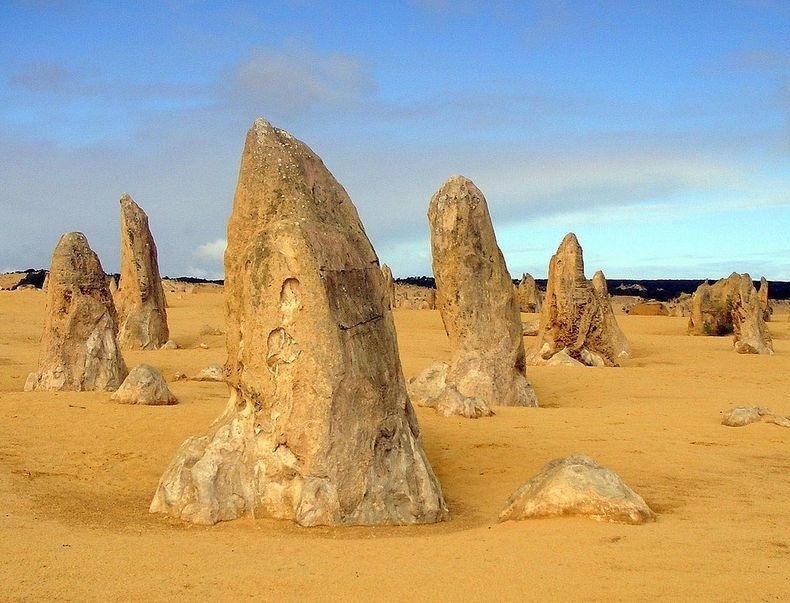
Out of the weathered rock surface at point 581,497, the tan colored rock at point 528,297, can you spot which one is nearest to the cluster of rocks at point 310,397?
the weathered rock surface at point 581,497

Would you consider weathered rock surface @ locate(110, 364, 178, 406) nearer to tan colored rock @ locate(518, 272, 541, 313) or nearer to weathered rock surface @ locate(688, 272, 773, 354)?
weathered rock surface @ locate(688, 272, 773, 354)

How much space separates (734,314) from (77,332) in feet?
57.4

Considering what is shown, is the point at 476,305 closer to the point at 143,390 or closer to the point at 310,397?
the point at 143,390

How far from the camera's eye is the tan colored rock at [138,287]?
73.5 ft

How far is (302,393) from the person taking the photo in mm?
7008

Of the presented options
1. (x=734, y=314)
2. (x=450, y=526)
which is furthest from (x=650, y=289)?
(x=450, y=526)

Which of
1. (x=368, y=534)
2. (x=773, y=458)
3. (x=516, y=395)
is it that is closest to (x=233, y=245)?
(x=368, y=534)

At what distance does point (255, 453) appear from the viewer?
7.07 metres

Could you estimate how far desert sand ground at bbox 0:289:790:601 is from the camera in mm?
4828

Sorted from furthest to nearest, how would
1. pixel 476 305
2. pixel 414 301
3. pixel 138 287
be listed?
pixel 414 301 → pixel 138 287 → pixel 476 305

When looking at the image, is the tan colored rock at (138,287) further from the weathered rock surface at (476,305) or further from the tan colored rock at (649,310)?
the tan colored rock at (649,310)

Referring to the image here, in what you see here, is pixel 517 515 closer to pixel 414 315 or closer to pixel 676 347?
pixel 676 347

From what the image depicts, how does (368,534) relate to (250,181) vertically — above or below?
below

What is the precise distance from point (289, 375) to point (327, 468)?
0.79 metres
